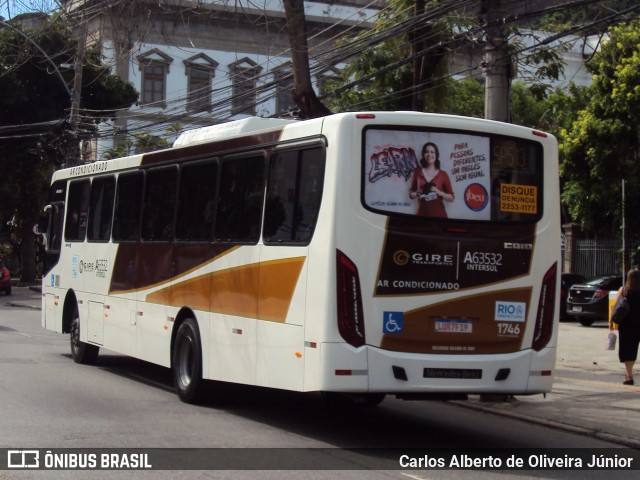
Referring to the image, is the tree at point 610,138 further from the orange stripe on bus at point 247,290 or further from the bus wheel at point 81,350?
the orange stripe on bus at point 247,290

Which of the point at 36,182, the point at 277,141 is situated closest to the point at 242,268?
the point at 277,141

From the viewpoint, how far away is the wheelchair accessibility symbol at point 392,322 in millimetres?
8930

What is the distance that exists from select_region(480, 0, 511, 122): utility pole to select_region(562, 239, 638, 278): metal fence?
22073 mm

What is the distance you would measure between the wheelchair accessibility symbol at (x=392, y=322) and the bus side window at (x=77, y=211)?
27.3 ft

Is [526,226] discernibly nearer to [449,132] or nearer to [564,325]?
[449,132]

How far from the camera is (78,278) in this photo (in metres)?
16.0

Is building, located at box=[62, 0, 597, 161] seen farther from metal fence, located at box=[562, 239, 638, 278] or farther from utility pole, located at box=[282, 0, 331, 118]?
metal fence, located at box=[562, 239, 638, 278]

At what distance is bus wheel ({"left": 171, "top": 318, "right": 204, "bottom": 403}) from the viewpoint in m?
11.5

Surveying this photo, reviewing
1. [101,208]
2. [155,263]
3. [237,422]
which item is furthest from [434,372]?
[101,208]

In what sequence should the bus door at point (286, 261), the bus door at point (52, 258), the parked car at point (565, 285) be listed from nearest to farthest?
the bus door at point (286, 261)
the bus door at point (52, 258)
the parked car at point (565, 285)

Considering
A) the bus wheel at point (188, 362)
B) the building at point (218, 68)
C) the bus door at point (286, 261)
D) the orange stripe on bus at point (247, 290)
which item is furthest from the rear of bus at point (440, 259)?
the building at point (218, 68)

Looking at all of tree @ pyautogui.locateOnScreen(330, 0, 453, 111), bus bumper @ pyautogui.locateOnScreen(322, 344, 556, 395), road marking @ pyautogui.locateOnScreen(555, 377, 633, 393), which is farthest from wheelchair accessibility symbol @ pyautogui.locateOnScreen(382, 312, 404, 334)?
tree @ pyautogui.locateOnScreen(330, 0, 453, 111)

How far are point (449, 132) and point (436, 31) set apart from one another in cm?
852

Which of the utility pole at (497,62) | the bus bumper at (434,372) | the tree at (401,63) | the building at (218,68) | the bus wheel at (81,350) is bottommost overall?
the bus wheel at (81,350)
